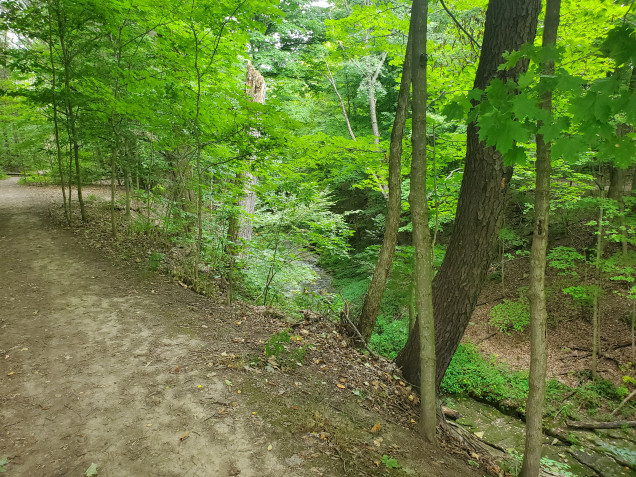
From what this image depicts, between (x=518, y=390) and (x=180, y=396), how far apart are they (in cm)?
779

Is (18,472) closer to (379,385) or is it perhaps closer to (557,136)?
(379,385)

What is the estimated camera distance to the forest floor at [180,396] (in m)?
2.55

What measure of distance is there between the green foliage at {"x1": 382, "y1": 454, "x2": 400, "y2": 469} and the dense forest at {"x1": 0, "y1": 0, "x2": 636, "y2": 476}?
66 centimetres

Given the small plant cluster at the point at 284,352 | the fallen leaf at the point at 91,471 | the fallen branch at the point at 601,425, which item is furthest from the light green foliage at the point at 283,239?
the fallen branch at the point at 601,425

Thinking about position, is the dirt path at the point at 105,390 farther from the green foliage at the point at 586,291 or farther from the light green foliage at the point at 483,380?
the green foliage at the point at 586,291

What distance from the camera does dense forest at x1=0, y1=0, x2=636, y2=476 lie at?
2.63 m

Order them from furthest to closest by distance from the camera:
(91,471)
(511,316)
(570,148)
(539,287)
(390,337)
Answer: (390,337) < (511,316) < (539,287) < (91,471) < (570,148)

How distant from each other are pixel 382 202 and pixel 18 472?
42.4 ft

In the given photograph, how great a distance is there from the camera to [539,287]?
2729mm

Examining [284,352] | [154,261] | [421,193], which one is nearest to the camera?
[421,193]

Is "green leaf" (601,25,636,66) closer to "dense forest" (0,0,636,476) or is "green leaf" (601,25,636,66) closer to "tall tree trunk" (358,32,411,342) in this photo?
"dense forest" (0,0,636,476)

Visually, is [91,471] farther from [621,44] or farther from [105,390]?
[621,44]

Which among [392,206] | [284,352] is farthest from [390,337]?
[284,352]

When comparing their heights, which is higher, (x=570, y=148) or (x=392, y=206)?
(x=570, y=148)
